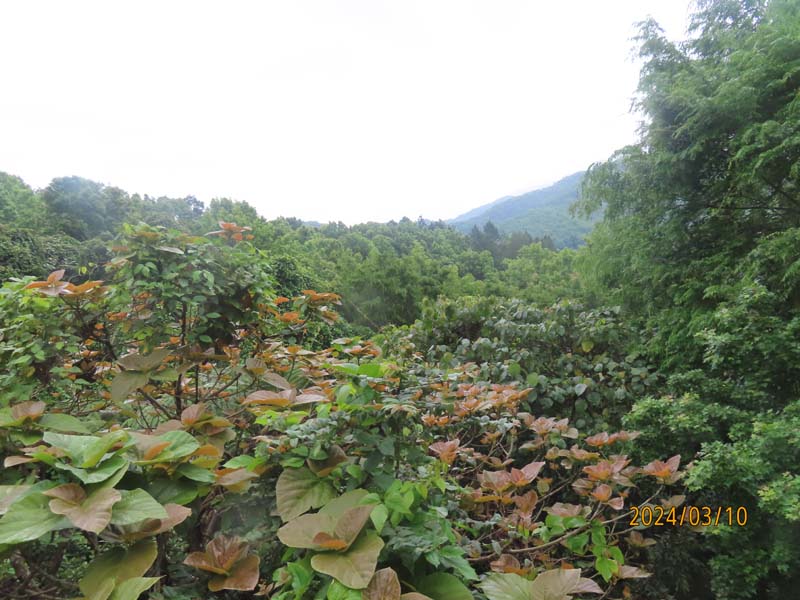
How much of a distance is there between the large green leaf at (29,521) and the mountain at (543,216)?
26843 millimetres

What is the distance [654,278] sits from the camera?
3693 mm

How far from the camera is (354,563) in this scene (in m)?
0.74

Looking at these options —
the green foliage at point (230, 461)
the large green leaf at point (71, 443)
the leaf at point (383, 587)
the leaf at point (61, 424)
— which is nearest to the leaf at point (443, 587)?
the green foliage at point (230, 461)

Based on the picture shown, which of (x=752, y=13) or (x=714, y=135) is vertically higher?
(x=752, y=13)

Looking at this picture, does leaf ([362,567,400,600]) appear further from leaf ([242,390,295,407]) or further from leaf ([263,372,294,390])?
leaf ([263,372,294,390])

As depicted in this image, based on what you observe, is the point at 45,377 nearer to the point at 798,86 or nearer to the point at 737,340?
the point at 737,340

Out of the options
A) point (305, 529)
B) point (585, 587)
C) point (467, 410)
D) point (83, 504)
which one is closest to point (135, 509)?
point (83, 504)

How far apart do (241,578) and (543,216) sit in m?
61.1

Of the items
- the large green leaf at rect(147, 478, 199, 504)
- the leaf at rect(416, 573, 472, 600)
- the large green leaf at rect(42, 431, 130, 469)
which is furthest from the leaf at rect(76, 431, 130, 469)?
the leaf at rect(416, 573, 472, 600)

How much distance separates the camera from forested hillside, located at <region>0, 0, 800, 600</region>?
84 centimetres

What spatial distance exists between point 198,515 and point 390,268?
525 inches

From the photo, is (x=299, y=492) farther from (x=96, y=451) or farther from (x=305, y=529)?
(x=96, y=451)

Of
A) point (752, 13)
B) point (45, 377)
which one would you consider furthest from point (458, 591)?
point (752, 13)
